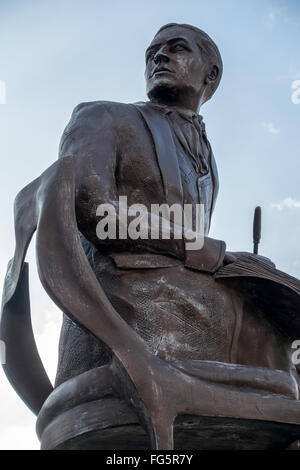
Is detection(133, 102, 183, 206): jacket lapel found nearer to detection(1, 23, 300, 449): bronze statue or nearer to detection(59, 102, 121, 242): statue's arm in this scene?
detection(1, 23, 300, 449): bronze statue

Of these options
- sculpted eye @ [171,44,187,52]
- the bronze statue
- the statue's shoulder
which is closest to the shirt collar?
the bronze statue

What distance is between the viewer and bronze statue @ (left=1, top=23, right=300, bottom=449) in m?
4.88

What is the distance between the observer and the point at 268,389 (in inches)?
199

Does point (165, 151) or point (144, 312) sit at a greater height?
point (165, 151)

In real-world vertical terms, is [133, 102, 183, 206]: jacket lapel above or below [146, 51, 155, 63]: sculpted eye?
below

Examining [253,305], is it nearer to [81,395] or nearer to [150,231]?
[150,231]

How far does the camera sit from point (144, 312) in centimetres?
530

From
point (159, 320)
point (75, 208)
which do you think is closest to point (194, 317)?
point (159, 320)

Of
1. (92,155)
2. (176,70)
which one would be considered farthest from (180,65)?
(92,155)

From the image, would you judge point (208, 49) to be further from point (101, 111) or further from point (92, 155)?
point (92, 155)

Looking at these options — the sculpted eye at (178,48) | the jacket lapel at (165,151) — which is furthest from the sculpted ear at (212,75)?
the jacket lapel at (165,151)

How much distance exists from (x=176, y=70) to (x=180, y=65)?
0.16 ft

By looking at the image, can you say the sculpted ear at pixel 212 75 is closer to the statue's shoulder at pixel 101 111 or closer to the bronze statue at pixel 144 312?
the bronze statue at pixel 144 312

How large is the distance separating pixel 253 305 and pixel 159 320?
2.28 ft
